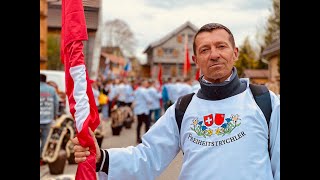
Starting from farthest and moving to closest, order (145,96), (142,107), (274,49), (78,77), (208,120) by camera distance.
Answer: (274,49)
(145,96)
(142,107)
(208,120)
(78,77)

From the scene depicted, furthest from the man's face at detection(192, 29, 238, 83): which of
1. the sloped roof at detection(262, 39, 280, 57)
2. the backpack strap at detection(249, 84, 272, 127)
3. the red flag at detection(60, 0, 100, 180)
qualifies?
the sloped roof at detection(262, 39, 280, 57)

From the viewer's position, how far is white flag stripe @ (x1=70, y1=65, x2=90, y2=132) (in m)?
2.53

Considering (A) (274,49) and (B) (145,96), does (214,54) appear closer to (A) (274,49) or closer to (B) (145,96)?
(B) (145,96)

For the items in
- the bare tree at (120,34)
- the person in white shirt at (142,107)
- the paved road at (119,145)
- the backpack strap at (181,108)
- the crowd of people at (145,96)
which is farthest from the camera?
the bare tree at (120,34)

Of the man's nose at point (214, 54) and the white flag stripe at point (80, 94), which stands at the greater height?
the man's nose at point (214, 54)

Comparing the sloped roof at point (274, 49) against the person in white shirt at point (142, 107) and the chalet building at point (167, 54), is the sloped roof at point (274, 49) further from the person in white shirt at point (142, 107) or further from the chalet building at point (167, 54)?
the chalet building at point (167, 54)

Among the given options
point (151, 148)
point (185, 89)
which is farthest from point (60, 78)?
point (151, 148)

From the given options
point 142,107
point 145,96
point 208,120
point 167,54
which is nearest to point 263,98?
point 208,120

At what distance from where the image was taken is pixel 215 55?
2.70 m

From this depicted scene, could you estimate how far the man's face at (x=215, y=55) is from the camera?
2727 mm

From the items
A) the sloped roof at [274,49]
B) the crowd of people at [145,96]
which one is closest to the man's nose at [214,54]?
the crowd of people at [145,96]

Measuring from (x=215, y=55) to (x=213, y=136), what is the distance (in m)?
0.44

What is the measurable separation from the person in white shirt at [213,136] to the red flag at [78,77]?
63 mm
